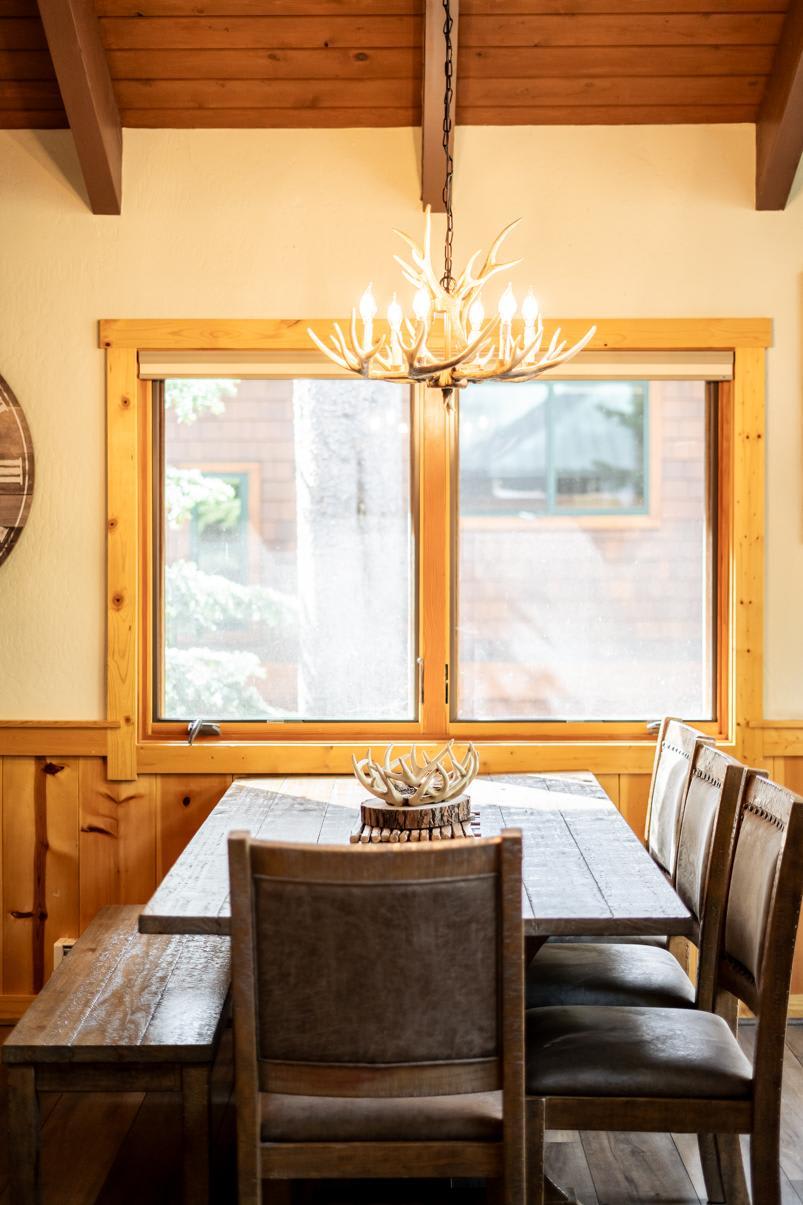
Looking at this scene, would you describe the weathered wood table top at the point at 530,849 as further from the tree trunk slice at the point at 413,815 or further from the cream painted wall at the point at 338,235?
the cream painted wall at the point at 338,235

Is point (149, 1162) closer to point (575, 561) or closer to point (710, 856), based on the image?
point (710, 856)

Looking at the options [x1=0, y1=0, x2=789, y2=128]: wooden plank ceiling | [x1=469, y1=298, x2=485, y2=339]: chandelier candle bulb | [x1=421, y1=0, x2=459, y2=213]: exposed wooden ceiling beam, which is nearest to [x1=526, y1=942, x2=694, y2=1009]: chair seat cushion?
[x1=469, y1=298, x2=485, y2=339]: chandelier candle bulb

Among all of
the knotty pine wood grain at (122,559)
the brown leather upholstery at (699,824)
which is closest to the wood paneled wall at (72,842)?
the knotty pine wood grain at (122,559)

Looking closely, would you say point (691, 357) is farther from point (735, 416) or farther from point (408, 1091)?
point (408, 1091)

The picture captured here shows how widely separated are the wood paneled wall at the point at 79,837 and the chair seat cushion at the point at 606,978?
85cm

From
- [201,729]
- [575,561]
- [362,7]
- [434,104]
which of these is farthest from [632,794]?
[362,7]

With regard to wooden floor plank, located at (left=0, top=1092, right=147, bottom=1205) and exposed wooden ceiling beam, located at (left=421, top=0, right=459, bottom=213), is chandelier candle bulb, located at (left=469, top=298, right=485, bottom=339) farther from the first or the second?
wooden floor plank, located at (left=0, top=1092, right=147, bottom=1205)

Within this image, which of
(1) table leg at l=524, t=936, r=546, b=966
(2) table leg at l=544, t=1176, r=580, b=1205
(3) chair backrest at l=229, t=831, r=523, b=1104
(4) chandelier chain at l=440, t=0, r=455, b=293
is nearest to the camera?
(3) chair backrest at l=229, t=831, r=523, b=1104

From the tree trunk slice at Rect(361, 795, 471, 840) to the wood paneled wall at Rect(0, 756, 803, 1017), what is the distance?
1022 mm

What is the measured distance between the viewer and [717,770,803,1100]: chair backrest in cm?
186

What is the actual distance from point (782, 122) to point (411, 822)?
215cm

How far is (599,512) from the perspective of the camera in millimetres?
3383

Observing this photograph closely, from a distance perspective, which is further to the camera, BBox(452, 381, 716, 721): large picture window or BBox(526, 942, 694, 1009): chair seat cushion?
BBox(452, 381, 716, 721): large picture window

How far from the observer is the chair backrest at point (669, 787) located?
2.58 meters
